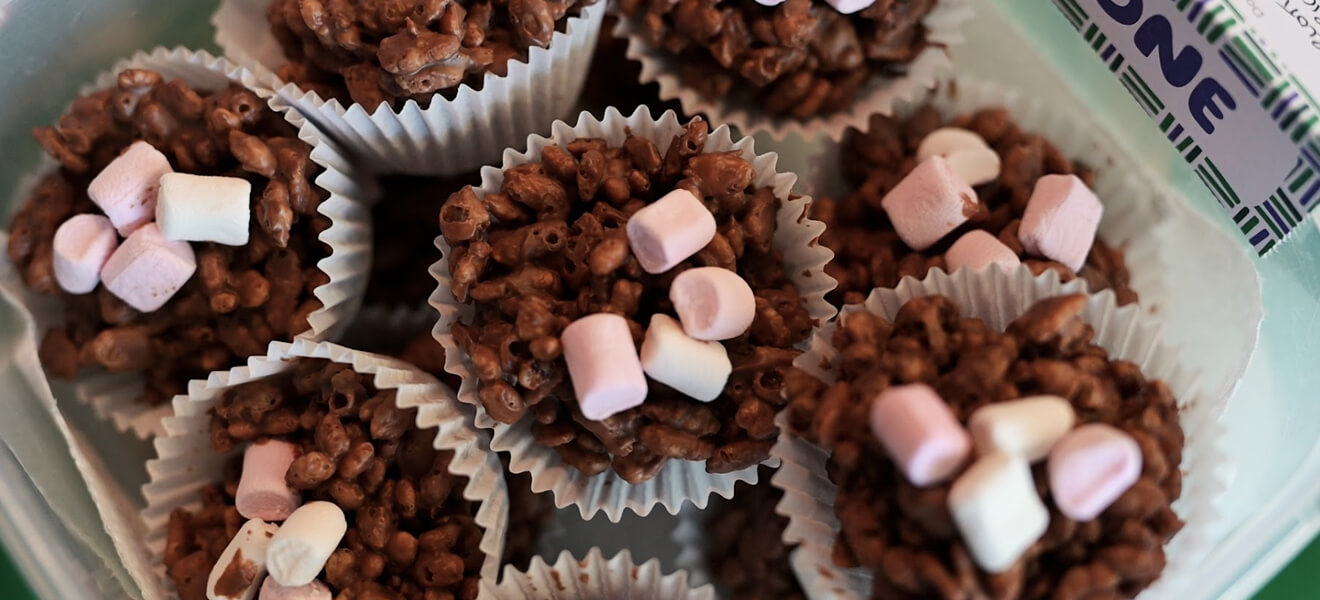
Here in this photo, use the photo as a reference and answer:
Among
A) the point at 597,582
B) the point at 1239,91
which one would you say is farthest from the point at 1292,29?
the point at 597,582

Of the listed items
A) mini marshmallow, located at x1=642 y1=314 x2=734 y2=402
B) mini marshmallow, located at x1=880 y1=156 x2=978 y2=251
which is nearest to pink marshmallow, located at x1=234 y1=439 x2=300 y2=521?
mini marshmallow, located at x1=642 y1=314 x2=734 y2=402

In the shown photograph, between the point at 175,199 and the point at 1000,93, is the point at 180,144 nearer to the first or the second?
the point at 175,199

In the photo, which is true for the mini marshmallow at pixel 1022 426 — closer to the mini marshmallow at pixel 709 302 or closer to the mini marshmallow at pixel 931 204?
the mini marshmallow at pixel 709 302

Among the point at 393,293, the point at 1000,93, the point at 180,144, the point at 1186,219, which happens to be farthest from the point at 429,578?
the point at 1186,219

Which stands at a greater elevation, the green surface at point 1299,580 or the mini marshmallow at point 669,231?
the mini marshmallow at point 669,231

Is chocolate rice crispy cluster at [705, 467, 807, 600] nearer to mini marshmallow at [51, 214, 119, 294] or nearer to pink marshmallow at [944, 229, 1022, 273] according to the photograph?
pink marshmallow at [944, 229, 1022, 273]

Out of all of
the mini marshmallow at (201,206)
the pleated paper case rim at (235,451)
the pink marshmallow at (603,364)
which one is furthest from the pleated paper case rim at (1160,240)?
the mini marshmallow at (201,206)
